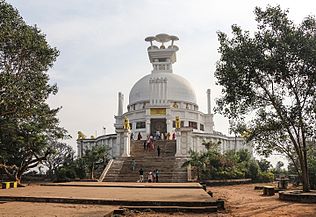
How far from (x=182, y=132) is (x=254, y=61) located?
1784 cm

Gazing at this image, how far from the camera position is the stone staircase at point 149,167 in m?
28.3

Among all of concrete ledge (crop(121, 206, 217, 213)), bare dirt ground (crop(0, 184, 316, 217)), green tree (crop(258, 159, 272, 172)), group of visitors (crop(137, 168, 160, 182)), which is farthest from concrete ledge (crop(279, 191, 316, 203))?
green tree (crop(258, 159, 272, 172))

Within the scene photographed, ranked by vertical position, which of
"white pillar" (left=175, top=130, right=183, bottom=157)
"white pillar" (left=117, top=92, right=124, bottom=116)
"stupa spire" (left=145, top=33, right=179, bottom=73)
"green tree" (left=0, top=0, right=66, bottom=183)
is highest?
"stupa spire" (left=145, top=33, right=179, bottom=73)

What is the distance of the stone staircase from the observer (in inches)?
1116

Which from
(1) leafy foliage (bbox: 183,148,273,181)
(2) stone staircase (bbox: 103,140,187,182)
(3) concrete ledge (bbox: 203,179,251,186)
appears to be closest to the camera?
(2) stone staircase (bbox: 103,140,187,182)

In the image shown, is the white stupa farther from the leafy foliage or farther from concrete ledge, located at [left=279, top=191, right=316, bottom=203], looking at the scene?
concrete ledge, located at [left=279, top=191, right=316, bottom=203]

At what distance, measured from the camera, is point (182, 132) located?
34125 millimetres

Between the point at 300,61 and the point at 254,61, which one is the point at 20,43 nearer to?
the point at 254,61

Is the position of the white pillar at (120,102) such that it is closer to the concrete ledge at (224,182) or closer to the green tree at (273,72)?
the concrete ledge at (224,182)

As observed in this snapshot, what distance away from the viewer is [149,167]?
30062 mm

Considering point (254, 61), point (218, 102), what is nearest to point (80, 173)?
point (218, 102)

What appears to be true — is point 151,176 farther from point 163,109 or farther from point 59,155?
point 59,155

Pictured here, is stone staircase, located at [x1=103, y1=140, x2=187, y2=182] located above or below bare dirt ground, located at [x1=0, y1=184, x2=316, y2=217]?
above

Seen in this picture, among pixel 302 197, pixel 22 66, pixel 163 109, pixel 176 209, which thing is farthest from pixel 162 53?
pixel 176 209
